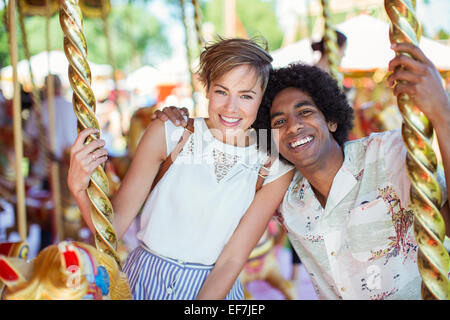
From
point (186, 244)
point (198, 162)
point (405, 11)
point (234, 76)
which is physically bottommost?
point (186, 244)

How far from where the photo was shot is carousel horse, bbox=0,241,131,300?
33.9 inches

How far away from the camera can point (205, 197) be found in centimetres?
156

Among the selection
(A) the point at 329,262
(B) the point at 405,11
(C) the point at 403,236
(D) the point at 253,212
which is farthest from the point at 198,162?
(B) the point at 405,11

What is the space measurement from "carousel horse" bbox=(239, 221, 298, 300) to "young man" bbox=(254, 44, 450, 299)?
1.24 m

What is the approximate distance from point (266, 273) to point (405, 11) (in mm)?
2551

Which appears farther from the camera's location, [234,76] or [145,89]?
[145,89]

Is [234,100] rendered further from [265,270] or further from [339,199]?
[265,270]

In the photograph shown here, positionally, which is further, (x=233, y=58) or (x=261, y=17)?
(x=261, y=17)

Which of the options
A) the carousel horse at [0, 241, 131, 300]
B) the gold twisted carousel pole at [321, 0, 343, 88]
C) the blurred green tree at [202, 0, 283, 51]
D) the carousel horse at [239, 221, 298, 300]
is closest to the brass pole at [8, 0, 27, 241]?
the carousel horse at [0, 241, 131, 300]

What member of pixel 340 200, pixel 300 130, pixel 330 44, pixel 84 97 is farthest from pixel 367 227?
pixel 330 44

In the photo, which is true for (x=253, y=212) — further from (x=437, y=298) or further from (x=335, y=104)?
(x=437, y=298)

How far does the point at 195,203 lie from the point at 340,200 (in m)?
0.55

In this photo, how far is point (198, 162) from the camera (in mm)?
1628

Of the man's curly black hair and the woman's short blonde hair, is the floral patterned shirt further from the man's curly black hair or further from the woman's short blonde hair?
the woman's short blonde hair
